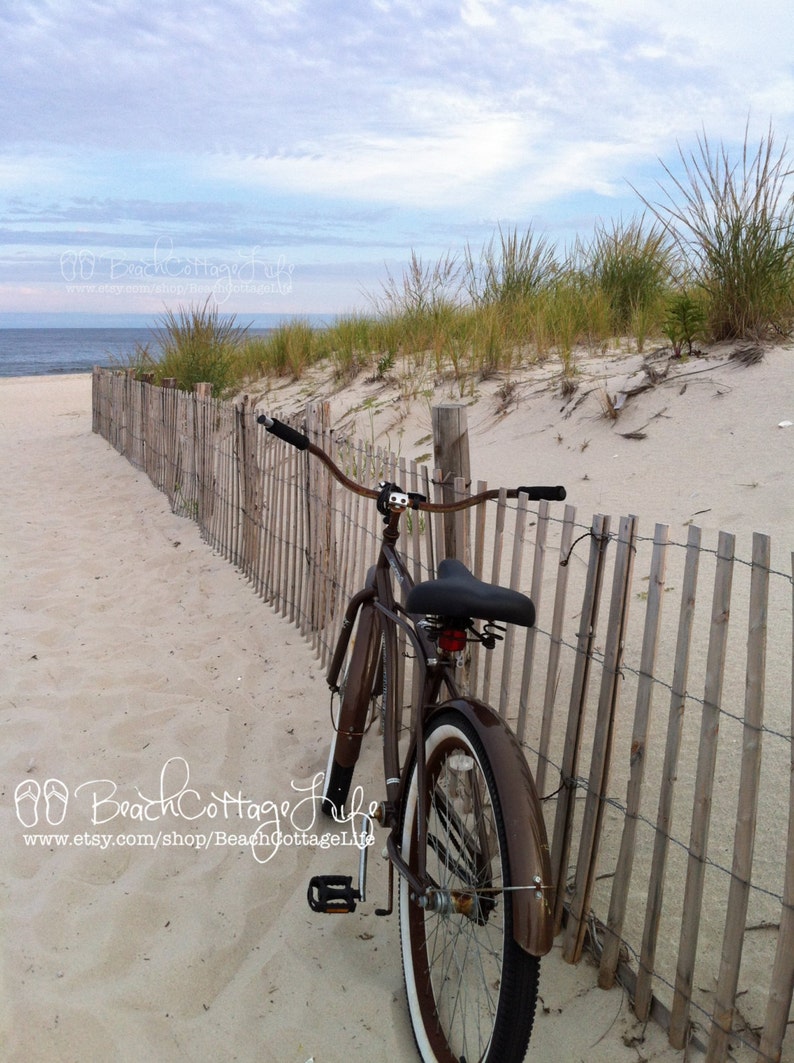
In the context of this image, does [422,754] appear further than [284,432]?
No

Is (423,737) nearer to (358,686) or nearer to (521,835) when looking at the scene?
(521,835)

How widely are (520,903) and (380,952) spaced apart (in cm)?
93

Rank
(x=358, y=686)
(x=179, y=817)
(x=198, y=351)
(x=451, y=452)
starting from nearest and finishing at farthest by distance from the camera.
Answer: (x=358, y=686), (x=451, y=452), (x=179, y=817), (x=198, y=351)

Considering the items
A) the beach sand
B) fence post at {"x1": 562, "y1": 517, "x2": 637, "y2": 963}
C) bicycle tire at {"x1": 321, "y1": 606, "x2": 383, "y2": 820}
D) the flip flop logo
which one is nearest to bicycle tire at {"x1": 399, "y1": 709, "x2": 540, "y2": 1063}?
the beach sand

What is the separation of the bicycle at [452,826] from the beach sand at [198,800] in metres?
0.15

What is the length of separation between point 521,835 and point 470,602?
1.53 ft

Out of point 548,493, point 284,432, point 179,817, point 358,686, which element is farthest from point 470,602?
point 179,817

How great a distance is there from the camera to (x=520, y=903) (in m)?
1.61

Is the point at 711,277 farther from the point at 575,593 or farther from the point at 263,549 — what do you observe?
the point at 263,549

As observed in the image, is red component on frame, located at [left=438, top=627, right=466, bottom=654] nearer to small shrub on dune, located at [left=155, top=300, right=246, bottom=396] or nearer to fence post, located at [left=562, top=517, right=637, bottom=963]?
fence post, located at [left=562, top=517, right=637, bottom=963]

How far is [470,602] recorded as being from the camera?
1773 millimetres

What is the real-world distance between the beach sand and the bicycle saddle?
1053mm

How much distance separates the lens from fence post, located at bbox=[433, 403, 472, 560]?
2.90m

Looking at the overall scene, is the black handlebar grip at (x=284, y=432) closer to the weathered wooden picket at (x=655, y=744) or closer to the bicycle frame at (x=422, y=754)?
the bicycle frame at (x=422, y=754)
